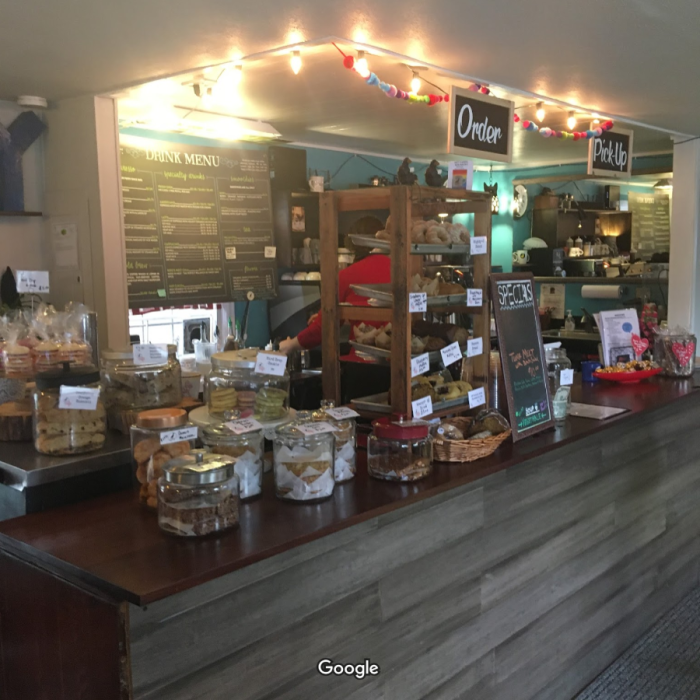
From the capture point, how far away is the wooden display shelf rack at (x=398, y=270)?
2400mm

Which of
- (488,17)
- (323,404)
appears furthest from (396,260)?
(488,17)

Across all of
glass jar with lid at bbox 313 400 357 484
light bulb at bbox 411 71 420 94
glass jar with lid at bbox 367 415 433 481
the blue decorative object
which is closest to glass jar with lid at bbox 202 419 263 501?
glass jar with lid at bbox 313 400 357 484

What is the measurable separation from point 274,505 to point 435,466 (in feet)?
1.98

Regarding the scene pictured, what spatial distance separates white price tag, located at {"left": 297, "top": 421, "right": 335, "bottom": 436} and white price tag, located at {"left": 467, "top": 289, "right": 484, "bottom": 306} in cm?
86

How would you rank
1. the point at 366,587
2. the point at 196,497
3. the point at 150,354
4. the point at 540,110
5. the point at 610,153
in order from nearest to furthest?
1. the point at 196,497
2. the point at 366,587
3. the point at 150,354
4. the point at 540,110
5. the point at 610,153

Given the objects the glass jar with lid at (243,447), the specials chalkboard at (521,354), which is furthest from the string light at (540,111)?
the glass jar with lid at (243,447)

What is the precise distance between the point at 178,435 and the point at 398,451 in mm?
638

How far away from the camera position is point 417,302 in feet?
7.97

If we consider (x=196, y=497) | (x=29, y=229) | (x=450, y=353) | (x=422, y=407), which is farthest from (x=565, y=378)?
(x=29, y=229)

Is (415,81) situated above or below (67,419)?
above

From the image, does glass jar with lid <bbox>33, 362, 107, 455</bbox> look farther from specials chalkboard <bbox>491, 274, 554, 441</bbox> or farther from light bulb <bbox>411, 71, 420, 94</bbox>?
light bulb <bbox>411, 71, 420, 94</bbox>

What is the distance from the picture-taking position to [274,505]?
196 cm

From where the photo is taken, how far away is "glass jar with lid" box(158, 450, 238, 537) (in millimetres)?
1712

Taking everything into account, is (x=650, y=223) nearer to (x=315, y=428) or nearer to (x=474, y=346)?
(x=474, y=346)
